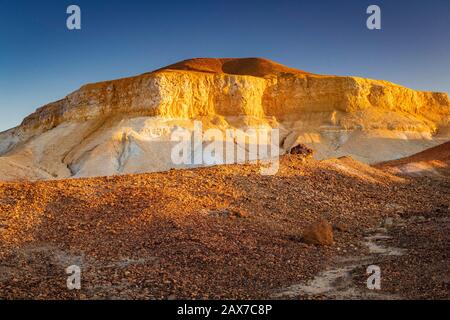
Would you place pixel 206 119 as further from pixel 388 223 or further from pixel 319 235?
pixel 319 235

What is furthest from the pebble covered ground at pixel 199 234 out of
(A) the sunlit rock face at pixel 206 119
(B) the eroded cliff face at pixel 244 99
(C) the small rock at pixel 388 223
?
(B) the eroded cliff face at pixel 244 99

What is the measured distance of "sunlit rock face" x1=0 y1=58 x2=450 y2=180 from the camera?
45125mm

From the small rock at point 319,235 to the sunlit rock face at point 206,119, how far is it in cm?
3226

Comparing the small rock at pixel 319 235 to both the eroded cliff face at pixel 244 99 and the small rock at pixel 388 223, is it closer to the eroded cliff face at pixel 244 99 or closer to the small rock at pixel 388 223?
the small rock at pixel 388 223

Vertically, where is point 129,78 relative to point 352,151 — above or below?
above

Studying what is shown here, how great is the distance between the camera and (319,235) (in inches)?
417

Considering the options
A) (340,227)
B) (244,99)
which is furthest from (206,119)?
(340,227)

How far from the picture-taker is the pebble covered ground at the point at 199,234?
791cm

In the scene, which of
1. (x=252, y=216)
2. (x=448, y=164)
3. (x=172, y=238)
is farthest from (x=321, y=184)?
(x=448, y=164)

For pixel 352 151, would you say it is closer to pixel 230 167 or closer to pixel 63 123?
pixel 63 123

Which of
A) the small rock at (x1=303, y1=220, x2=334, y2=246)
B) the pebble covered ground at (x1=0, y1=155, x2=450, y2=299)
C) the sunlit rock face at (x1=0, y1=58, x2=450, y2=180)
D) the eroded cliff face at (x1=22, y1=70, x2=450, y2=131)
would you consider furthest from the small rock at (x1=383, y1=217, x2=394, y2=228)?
the eroded cliff face at (x1=22, y1=70, x2=450, y2=131)

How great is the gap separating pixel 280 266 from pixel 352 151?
48.3m

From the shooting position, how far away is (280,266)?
891 cm
